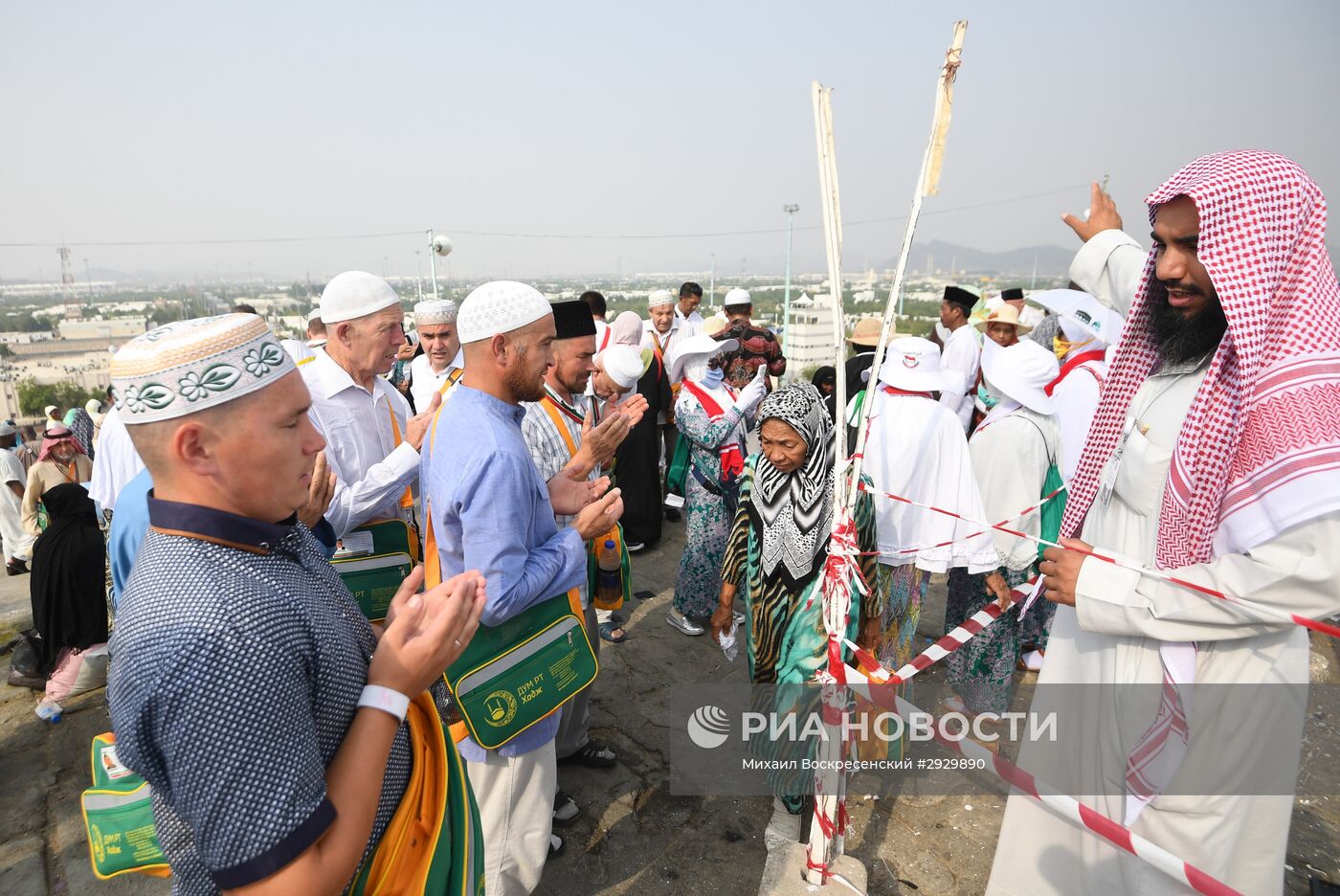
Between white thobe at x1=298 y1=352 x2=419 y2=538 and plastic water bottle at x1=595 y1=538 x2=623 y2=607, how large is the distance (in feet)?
3.20

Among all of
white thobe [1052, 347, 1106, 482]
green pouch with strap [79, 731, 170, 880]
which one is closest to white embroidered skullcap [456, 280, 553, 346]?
green pouch with strap [79, 731, 170, 880]

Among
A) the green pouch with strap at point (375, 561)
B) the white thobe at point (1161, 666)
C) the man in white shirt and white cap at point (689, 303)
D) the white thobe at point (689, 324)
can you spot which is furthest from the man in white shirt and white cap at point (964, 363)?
the green pouch with strap at point (375, 561)

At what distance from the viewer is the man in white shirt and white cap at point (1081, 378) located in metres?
4.29

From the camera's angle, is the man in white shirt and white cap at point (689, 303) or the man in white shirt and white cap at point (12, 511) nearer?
the man in white shirt and white cap at point (12, 511)

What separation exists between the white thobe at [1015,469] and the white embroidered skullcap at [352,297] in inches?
135

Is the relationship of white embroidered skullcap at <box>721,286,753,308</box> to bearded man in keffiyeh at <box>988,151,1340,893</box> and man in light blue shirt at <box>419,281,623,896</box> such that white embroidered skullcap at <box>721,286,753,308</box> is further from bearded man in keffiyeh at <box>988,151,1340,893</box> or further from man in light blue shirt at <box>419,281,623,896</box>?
bearded man in keffiyeh at <box>988,151,1340,893</box>

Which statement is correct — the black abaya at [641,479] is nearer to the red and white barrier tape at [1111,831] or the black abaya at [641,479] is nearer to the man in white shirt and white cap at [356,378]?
the man in white shirt and white cap at [356,378]

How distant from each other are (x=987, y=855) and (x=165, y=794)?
313cm

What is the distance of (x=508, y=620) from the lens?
2.15 m

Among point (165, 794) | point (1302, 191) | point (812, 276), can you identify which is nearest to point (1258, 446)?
point (1302, 191)

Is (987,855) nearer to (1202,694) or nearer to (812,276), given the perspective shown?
(1202,694)

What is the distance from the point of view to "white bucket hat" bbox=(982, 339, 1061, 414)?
3.72m

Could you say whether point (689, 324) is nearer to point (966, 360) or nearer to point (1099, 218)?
point (966, 360)

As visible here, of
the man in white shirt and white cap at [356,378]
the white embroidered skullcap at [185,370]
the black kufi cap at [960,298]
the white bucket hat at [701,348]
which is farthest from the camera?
the black kufi cap at [960,298]
